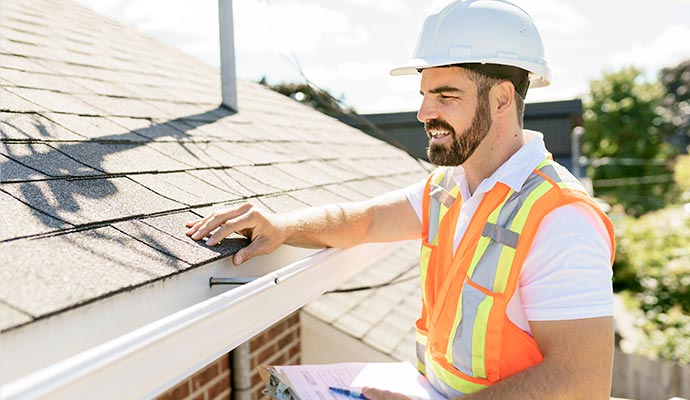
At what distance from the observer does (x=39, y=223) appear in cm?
160

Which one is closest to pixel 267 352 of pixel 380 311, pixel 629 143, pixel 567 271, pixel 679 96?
pixel 380 311

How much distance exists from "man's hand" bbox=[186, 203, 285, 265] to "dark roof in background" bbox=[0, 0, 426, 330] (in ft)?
0.17

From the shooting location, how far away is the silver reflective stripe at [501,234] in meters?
1.87

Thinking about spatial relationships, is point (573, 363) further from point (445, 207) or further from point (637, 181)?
point (637, 181)

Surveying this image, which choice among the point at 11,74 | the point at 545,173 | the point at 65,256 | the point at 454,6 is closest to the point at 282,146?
the point at 11,74

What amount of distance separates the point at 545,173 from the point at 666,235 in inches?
727

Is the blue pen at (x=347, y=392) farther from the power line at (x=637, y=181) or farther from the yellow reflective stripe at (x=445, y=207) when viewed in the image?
the power line at (x=637, y=181)

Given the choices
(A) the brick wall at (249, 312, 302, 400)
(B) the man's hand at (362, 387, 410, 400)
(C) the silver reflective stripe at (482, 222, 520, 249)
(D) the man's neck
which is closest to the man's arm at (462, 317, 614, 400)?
(C) the silver reflective stripe at (482, 222, 520, 249)

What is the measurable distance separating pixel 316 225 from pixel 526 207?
0.87 meters

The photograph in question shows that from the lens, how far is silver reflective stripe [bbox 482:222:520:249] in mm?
1870

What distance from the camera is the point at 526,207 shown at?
6.21 ft

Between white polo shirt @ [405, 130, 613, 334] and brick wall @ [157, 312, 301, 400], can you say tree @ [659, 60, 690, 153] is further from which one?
white polo shirt @ [405, 130, 613, 334]

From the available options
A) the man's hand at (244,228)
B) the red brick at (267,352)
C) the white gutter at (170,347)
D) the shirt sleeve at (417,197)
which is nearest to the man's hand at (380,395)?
the white gutter at (170,347)

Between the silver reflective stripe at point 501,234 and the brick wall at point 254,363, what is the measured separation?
6.51 feet
